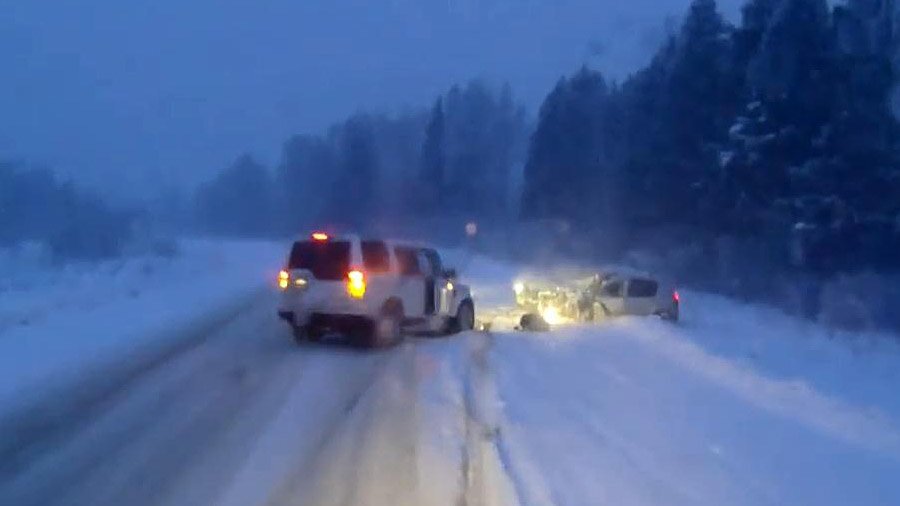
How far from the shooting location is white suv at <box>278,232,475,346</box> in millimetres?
20672

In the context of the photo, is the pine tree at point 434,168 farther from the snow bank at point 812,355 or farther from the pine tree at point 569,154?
the snow bank at point 812,355

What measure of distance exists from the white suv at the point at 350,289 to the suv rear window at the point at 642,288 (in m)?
9.48

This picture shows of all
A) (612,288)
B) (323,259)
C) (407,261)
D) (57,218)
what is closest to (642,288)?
(612,288)

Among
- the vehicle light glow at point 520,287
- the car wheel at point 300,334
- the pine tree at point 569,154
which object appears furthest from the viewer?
the pine tree at point 569,154

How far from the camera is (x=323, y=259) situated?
68.8 feet

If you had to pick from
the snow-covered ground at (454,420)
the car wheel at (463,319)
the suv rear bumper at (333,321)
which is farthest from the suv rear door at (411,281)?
the car wheel at (463,319)

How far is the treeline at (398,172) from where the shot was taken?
121062mm

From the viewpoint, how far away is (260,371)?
683 inches

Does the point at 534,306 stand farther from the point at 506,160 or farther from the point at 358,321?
the point at 506,160

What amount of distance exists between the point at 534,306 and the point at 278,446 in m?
18.5

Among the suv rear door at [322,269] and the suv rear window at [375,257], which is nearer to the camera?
the suv rear door at [322,269]

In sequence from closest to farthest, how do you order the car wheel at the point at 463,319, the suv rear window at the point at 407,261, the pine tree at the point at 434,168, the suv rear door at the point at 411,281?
1. the suv rear door at the point at 411,281
2. the suv rear window at the point at 407,261
3. the car wheel at the point at 463,319
4. the pine tree at the point at 434,168

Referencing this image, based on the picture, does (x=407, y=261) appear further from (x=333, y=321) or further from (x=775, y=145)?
(x=775, y=145)

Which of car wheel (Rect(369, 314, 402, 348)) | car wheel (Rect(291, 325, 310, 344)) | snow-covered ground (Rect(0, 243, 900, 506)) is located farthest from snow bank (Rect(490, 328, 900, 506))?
car wheel (Rect(291, 325, 310, 344))
